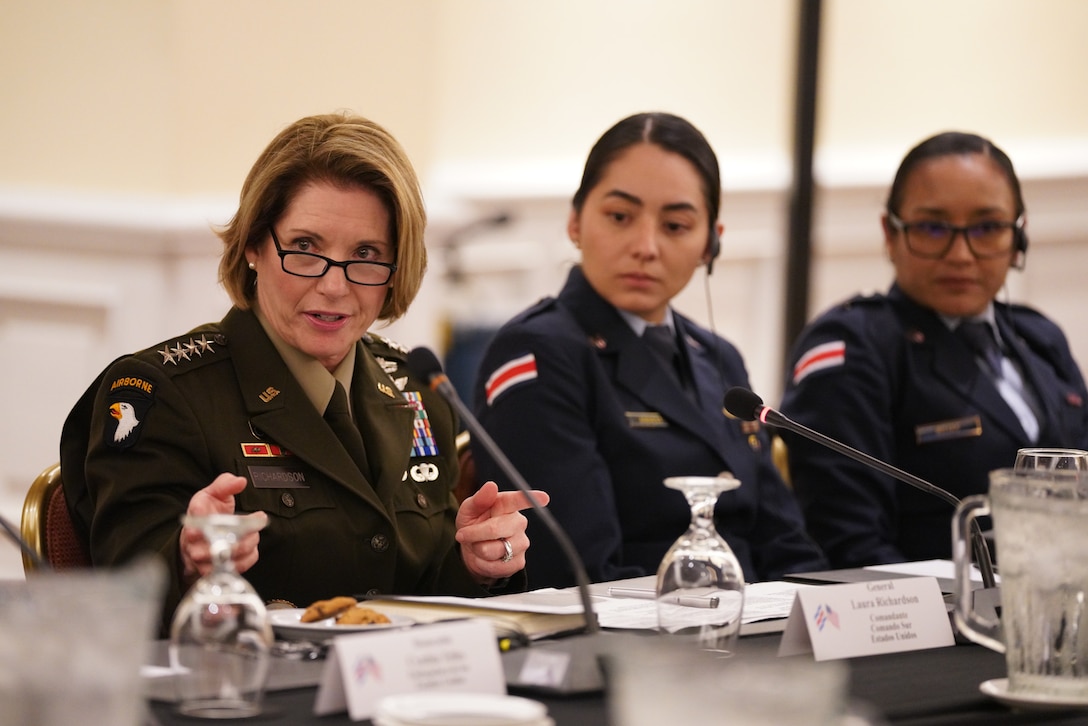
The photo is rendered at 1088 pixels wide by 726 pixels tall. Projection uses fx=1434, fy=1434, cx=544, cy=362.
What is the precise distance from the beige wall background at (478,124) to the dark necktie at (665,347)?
1293 mm

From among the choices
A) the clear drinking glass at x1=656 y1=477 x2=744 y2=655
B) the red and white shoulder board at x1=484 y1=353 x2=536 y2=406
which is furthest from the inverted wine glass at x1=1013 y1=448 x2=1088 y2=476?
the red and white shoulder board at x1=484 y1=353 x2=536 y2=406

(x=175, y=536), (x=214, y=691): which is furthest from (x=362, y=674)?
(x=175, y=536)

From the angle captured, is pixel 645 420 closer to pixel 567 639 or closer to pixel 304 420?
pixel 304 420

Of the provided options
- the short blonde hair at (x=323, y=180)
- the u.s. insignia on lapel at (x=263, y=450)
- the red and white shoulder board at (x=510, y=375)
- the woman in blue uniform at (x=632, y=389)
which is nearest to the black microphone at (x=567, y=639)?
the u.s. insignia on lapel at (x=263, y=450)

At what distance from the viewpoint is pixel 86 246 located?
405 cm

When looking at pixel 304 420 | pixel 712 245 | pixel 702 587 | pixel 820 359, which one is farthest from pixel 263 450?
pixel 820 359

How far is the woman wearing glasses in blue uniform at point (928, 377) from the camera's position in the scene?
8.99 feet

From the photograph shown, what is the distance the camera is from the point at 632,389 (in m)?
2.51

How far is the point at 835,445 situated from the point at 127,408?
88cm

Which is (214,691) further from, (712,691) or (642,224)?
(642,224)

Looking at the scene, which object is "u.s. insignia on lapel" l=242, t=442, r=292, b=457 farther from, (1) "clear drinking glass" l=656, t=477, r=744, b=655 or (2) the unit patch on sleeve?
(1) "clear drinking glass" l=656, t=477, r=744, b=655

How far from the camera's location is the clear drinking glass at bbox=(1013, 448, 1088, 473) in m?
1.78

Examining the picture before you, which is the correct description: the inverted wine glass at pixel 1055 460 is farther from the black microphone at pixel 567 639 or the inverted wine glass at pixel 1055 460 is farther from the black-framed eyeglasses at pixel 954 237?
the black-framed eyeglasses at pixel 954 237

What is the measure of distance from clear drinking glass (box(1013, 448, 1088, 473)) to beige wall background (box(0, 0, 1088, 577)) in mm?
2118
